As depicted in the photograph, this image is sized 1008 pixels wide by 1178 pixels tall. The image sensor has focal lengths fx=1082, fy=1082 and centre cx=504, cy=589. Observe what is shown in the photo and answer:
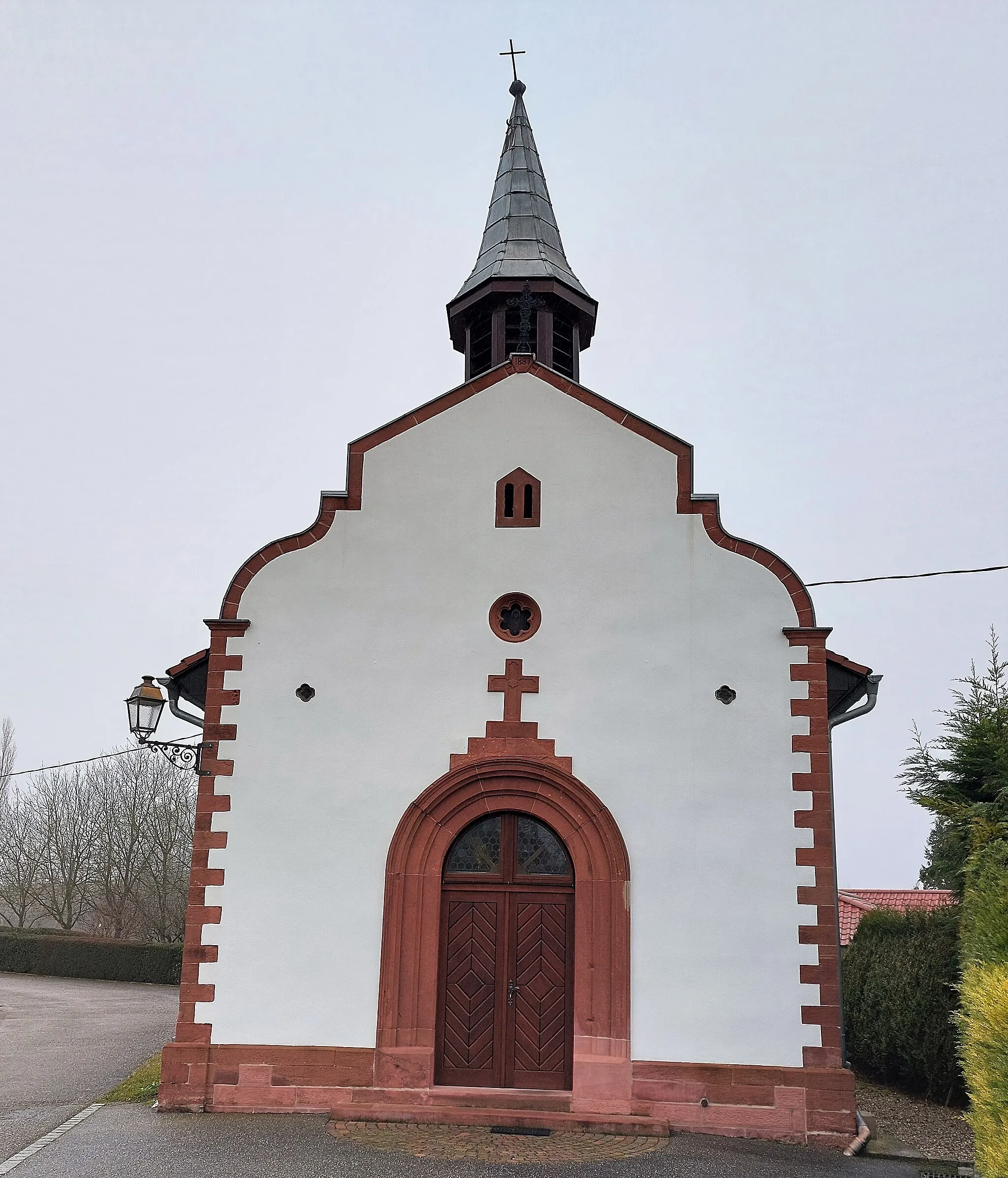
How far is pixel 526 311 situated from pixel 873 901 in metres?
14.4

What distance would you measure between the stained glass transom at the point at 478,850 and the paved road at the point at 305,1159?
2546 millimetres

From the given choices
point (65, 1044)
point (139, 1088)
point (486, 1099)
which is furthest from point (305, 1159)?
point (65, 1044)

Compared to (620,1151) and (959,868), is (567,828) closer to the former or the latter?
(620,1151)

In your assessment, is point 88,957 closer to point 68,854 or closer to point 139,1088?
point 68,854

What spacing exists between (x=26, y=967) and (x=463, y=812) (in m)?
26.3

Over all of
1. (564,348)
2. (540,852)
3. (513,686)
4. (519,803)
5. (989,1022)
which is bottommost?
(989,1022)

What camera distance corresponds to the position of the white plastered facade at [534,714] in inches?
394

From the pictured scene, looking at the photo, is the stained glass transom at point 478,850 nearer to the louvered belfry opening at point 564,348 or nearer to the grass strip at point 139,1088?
the grass strip at point 139,1088

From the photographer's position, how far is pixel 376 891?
10289mm

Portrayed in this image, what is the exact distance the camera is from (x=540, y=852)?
10578 millimetres

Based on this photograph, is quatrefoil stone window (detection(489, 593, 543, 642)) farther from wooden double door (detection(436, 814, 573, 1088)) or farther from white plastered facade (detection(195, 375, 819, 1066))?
wooden double door (detection(436, 814, 573, 1088))

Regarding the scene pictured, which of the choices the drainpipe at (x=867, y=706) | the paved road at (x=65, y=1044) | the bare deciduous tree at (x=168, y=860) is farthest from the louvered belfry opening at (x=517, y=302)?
the bare deciduous tree at (x=168, y=860)

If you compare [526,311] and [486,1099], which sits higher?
[526,311]

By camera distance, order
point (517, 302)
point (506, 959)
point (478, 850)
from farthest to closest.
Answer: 1. point (517, 302)
2. point (478, 850)
3. point (506, 959)
